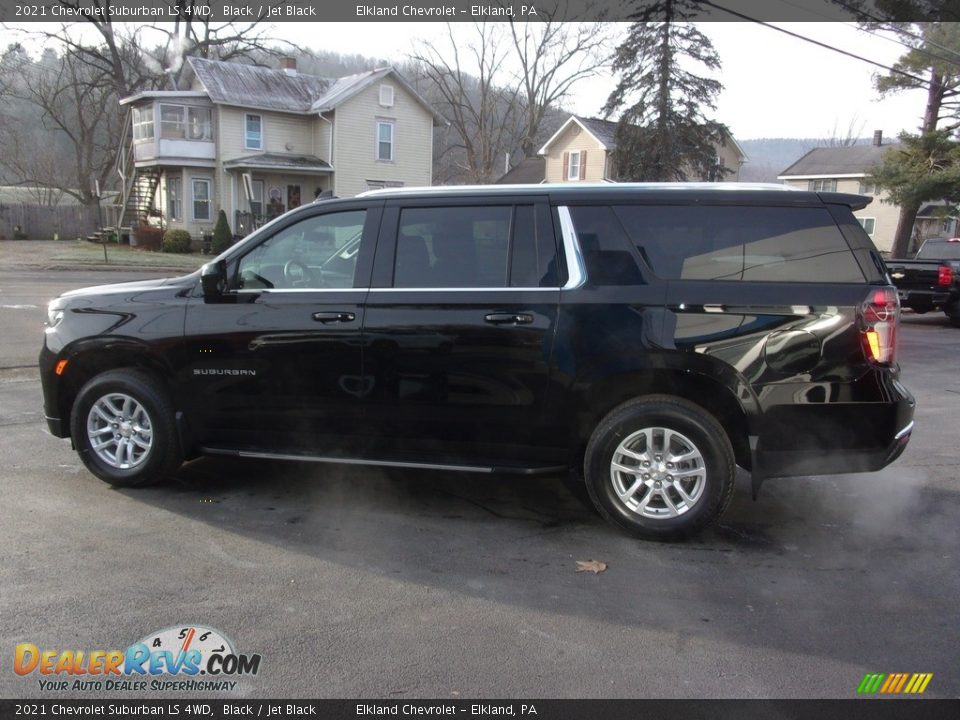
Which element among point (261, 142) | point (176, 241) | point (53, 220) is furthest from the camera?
point (53, 220)

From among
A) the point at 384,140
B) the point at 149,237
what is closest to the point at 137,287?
the point at 149,237

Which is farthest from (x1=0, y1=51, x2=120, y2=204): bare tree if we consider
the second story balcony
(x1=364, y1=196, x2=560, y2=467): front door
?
(x1=364, y1=196, x2=560, y2=467): front door

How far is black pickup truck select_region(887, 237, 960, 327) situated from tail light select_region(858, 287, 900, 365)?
43.8ft

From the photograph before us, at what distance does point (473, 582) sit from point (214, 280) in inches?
101

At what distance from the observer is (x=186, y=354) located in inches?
197

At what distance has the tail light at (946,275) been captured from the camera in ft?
51.9

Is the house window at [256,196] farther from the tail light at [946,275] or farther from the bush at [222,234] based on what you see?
the tail light at [946,275]

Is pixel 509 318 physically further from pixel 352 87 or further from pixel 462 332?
pixel 352 87

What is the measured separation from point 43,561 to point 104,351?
5.30 feet

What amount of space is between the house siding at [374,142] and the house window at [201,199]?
5.88 m

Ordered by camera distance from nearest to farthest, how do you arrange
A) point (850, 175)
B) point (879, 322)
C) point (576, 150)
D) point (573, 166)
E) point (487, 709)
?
point (487, 709)
point (879, 322)
point (576, 150)
point (573, 166)
point (850, 175)

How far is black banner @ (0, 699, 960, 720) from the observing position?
9.41 ft

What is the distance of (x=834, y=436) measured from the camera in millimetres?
4336

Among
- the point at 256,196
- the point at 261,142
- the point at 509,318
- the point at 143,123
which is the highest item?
the point at 143,123
